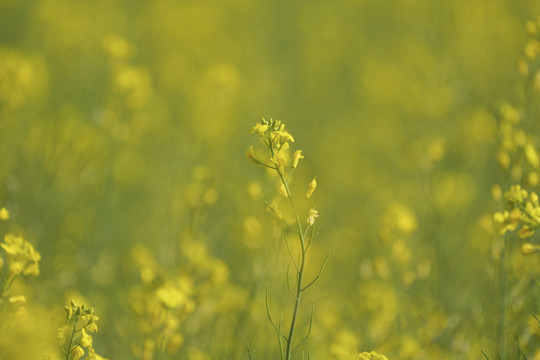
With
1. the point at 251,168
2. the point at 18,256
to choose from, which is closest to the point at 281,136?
the point at 18,256

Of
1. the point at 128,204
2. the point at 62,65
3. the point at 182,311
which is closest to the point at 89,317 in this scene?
the point at 182,311

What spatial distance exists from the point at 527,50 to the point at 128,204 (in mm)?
3370

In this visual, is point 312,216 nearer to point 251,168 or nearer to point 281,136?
point 281,136

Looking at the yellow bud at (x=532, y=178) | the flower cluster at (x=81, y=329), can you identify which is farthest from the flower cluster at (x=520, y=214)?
the flower cluster at (x=81, y=329)

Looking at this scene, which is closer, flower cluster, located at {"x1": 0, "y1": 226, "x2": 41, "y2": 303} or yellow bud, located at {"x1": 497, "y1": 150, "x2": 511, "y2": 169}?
flower cluster, located at {"x1": 0, "y1": 226, "x2": 41, "y2": 303}

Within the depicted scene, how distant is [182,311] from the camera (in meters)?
2.16

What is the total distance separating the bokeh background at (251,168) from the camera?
8.77 feet

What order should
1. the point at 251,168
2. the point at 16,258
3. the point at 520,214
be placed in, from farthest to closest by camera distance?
the point at 251,168 → the point at 16,258 → the point at 520,214

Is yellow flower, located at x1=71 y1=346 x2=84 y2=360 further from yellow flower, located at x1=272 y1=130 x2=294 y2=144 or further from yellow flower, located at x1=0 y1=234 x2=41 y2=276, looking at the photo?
yellow flower, located at x1=272 y1=130 x2=294 y2=144

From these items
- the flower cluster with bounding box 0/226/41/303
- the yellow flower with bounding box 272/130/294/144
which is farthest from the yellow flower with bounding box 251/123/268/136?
the flower cluster with bounding box 0/226/41/303

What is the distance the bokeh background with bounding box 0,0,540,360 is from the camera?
2.67 metres

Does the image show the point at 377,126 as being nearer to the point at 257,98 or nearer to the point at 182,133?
the point at 257,98

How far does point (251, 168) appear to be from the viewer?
5.96m

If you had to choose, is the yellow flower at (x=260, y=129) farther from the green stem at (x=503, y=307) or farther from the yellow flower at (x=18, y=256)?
the green stem at (x=503, y=307)
